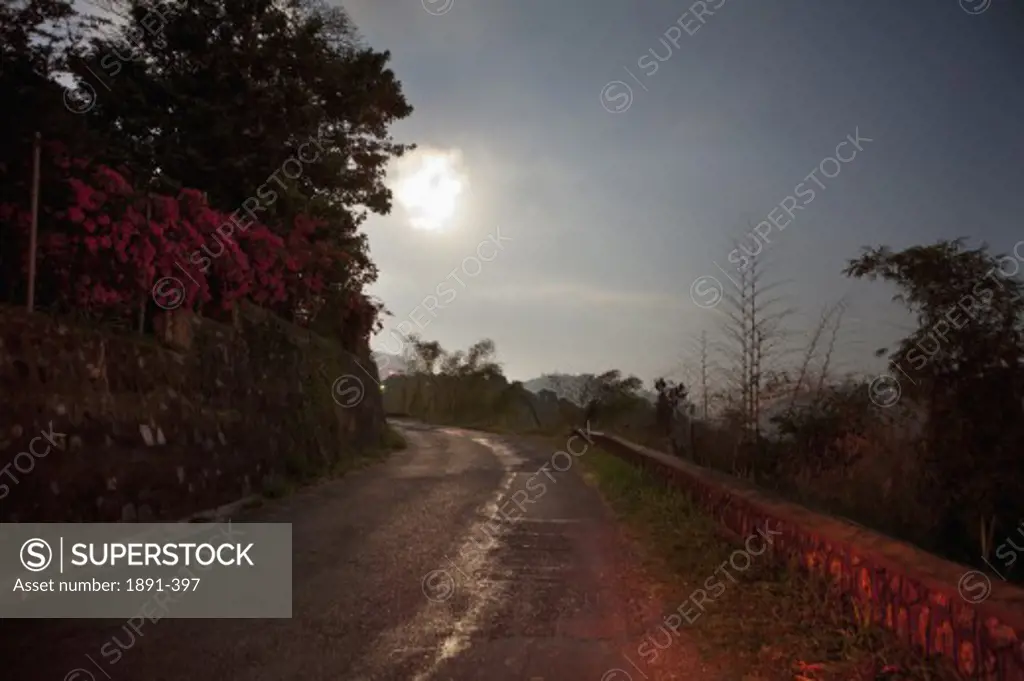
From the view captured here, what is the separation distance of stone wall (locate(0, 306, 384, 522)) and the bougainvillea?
50cm

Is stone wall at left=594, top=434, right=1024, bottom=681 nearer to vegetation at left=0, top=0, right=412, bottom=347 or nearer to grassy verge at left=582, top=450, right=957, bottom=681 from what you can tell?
grassy verge at left=582, top=450, right=957, bottom=681

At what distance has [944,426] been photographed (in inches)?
262

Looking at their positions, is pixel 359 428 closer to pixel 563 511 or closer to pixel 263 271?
pixel 263 271

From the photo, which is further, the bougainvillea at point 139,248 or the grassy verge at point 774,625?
the bougainvillea at point 139,248

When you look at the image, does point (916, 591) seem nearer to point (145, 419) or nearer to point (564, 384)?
point (145, 419)

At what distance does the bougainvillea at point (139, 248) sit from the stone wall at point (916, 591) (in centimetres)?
726

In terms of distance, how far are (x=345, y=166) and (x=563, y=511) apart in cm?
925

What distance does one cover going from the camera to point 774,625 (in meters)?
5.20

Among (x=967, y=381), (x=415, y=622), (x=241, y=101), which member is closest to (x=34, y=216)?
(x=415, y=622)

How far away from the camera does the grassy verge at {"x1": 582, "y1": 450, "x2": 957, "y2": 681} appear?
13.9 ft

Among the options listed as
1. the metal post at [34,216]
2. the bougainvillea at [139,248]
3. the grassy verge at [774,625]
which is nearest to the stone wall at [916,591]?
the grassy verge at [774,625]

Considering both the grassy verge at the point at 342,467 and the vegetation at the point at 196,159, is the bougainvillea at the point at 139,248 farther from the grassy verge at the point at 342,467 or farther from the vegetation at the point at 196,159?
the grassy verge at the point at 342,467

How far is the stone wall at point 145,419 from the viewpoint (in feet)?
22.8

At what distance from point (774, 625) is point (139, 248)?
7.70m
